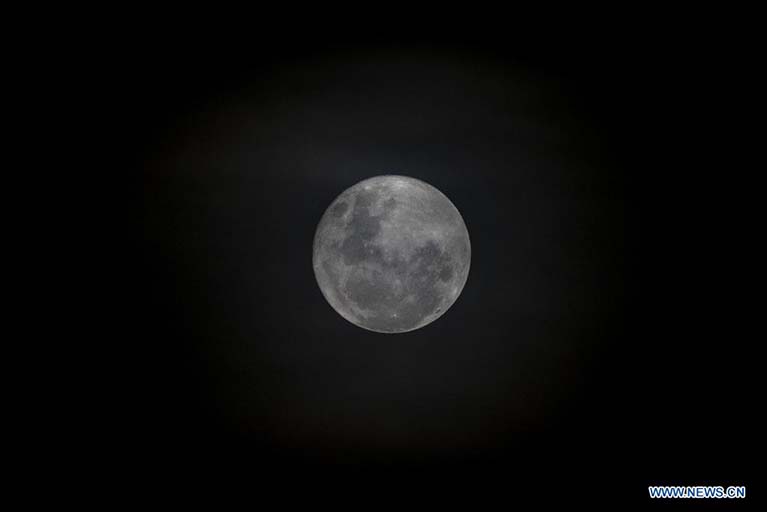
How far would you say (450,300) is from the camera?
5000 mm

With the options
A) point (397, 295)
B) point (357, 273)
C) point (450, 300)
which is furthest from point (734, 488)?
point (357, 273)

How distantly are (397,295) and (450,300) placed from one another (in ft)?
1.76

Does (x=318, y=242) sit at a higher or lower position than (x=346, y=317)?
higher

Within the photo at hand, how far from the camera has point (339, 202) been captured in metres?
4.97

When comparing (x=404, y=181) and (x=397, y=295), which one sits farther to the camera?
(x=404, y=181)

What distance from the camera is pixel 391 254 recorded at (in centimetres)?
466

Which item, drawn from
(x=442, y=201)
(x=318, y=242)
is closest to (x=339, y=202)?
(x=318, y=242)

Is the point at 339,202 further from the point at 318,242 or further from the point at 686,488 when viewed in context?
the point at 686,488

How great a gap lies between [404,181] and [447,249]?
0.67 metres

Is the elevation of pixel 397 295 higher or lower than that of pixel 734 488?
higher

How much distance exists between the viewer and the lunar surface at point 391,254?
15.4 ft

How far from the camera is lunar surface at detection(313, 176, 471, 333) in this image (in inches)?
184

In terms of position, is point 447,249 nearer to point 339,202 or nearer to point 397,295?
point 397,295

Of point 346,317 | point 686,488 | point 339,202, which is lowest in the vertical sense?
point 686,488
